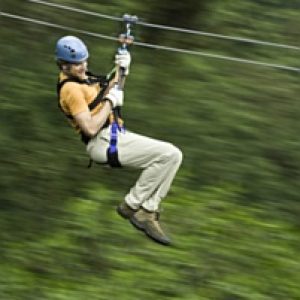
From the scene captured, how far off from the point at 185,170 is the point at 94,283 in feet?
4.16

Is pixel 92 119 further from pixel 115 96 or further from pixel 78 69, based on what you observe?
pixel 78 69

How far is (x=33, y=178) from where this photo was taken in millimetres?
9594

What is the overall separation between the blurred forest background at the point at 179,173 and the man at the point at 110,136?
5.49 feet

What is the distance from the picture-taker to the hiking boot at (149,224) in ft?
24.6

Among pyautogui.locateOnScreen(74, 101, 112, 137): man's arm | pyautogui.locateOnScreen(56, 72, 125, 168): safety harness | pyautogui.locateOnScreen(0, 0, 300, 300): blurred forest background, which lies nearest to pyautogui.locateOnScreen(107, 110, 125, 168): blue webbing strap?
pyautogui.locateOnScreen(56, 72, 125, 168): safety harness

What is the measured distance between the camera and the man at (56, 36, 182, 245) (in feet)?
23.6

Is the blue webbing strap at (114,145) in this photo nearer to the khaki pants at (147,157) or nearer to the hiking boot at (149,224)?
the khaki pants at (147,157)

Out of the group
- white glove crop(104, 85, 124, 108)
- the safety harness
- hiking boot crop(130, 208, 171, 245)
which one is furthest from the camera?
hiking boot crop(130, 208, 171, 245)

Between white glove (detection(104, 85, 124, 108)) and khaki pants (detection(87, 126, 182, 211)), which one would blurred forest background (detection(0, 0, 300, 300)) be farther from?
white glove (detection(104, 85, 124, 108))

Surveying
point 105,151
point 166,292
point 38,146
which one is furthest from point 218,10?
point 105,151

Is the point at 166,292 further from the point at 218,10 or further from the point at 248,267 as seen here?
the point at 218,10

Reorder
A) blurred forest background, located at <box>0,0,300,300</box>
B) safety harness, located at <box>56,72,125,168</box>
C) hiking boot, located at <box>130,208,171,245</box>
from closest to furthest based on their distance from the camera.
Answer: safety harness, located at <box>56,72,125,168</box> < hiking boot, located at <box>130,208,171,245</box> < blurred forest background, located at <box>0,0,300,300</box>

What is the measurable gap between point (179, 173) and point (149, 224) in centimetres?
226

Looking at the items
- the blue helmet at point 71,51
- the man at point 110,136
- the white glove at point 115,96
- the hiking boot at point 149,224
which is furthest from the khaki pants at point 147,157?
the blue helmet at point 71,51
